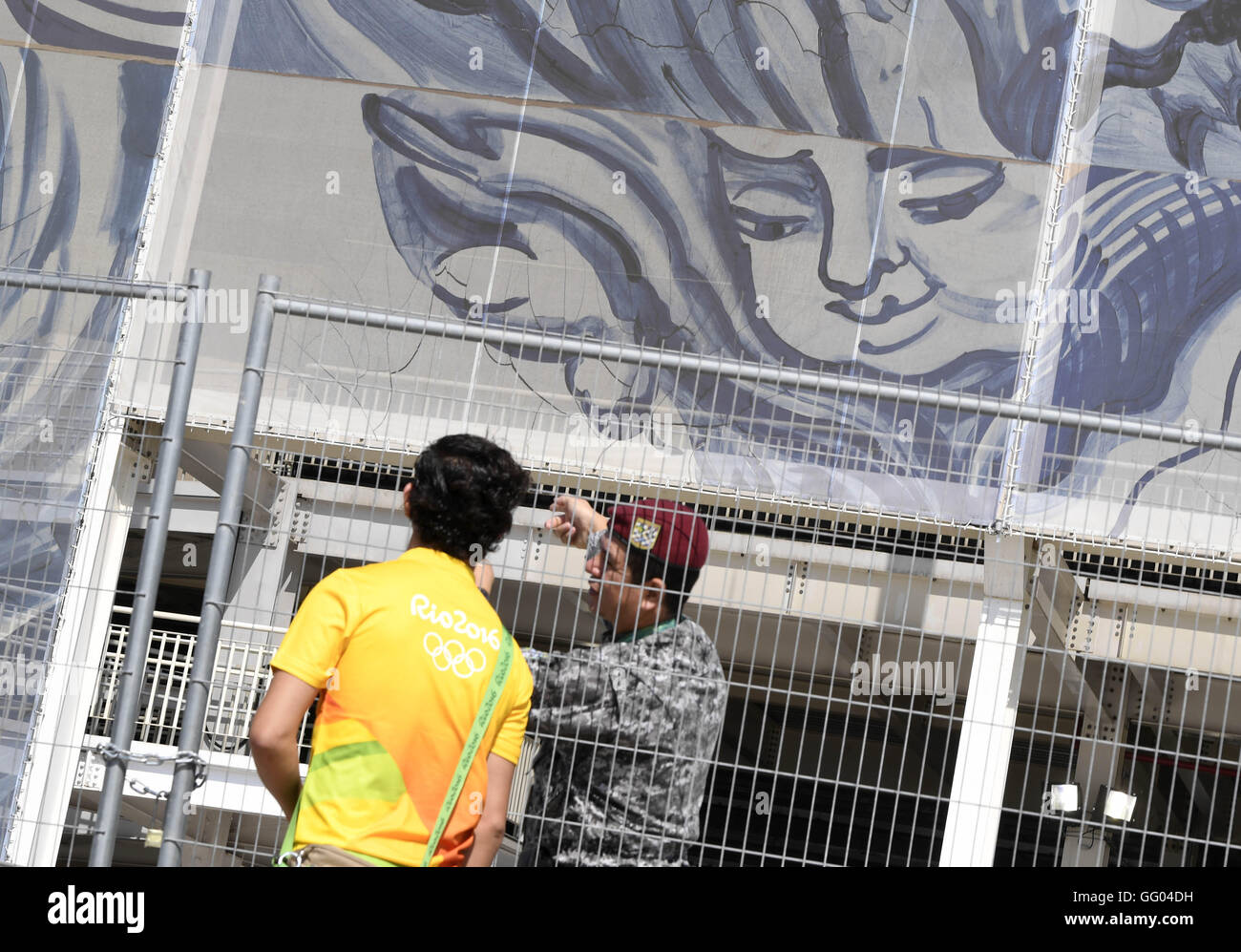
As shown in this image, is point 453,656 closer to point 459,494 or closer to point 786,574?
point 459,494

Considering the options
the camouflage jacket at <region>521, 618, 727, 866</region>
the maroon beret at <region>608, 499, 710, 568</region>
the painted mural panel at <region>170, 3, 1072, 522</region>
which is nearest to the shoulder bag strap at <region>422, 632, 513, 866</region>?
the camouflage jacket at <region>521, 618, 727, 866</region>

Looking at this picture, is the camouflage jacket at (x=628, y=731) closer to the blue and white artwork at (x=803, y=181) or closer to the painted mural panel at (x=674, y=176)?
the blue and white artwork at (x=803, y=181)

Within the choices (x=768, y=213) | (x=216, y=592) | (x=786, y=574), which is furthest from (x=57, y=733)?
(x=768, y=213)

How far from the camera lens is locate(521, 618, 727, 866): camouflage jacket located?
10.7ft

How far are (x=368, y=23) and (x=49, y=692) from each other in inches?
312

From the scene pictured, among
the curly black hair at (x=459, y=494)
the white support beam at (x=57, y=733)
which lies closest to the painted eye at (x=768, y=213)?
the white support beam at (x=57, y=733)

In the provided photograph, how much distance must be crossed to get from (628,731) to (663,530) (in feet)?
1.76

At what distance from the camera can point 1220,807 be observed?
1311cm

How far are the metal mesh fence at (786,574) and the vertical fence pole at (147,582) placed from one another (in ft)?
0.29

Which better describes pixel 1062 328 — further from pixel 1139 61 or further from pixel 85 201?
pixel 85 201

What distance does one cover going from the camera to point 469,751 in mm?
2600

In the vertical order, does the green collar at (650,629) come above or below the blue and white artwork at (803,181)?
below

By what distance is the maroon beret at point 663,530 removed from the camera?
11.0 ft
